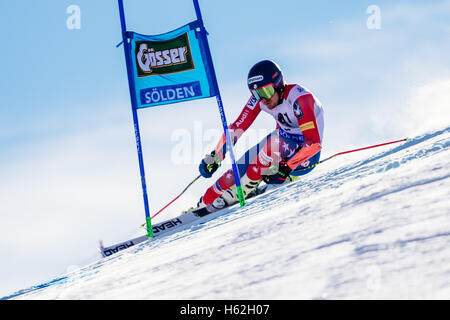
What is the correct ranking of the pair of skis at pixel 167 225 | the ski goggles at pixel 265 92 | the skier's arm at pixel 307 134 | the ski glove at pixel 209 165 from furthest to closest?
the pair of skis at pixel 167 225, the ski glove at pixel 209 165, the ski goggles at pixel 265 92, the skier's arm at pixel 307 134

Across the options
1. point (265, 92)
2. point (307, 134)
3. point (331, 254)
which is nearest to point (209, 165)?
Answer: point (265, 92)

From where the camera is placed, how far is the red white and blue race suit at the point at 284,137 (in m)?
5.21

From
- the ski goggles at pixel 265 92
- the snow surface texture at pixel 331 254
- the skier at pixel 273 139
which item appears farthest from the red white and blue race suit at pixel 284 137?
the snow surface texture at pixel 331 254

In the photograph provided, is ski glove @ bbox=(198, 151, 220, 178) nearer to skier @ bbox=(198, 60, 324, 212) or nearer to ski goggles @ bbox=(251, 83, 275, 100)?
skier @ bbox=(198, 60, 324, 212)

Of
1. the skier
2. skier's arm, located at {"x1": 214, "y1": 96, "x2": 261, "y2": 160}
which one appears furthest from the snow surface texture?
skier's arm, located at {"x1": 214, "y1": 96, "x2": 261, "y2": 160}

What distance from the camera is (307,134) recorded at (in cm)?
520

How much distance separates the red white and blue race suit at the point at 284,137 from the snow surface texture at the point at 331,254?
2.03 m

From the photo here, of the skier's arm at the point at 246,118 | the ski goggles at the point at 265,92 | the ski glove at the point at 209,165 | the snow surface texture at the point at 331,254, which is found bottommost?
the snow surface texture at the point at 331,254

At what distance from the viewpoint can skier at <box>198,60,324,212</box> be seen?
5211mm

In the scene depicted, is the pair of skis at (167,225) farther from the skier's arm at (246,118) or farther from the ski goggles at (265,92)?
the ski goggles at (265,92)

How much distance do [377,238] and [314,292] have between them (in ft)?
1.66

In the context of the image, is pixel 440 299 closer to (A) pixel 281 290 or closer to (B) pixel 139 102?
(A) pixel 281 290

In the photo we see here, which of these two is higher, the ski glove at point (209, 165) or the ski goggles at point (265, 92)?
the ski goggles at point (265, 92)
